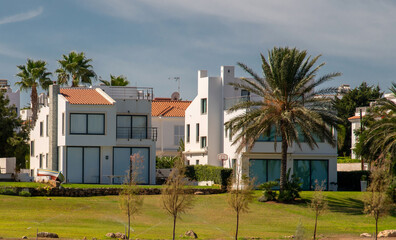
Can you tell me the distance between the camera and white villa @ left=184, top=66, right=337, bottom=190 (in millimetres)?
51938

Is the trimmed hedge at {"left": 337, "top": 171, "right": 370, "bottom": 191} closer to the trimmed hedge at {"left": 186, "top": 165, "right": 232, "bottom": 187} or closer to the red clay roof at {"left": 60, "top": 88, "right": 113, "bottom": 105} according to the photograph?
the trimmed hedge at {"left": 186, "top": 165, "right": 232, "bottom": 187}

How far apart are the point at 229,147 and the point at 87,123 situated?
10814mm

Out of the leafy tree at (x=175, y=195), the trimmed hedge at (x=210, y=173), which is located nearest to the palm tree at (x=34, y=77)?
the trimmed hedge at (x=210, y=173)

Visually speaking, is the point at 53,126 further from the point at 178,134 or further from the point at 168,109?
the point at 168,109

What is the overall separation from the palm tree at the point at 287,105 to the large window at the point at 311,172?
7.98 m

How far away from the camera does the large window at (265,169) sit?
51875mm

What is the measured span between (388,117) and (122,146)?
1916cm

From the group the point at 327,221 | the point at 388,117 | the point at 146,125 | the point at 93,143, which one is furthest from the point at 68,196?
the point at 388,117

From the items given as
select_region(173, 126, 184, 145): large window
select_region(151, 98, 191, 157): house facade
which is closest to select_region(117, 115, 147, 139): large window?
select_region(151, 98, 191, 157): house facade

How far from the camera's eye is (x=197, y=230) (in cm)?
3397

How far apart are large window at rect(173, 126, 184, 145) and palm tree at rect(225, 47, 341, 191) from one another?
2518 centimetres

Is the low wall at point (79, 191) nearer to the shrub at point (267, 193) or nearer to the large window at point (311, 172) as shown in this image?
the shrub at point (267, 193)

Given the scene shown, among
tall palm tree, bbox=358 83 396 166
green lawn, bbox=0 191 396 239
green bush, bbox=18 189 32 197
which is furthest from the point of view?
tall palm tree, bbox=358 83 396 166

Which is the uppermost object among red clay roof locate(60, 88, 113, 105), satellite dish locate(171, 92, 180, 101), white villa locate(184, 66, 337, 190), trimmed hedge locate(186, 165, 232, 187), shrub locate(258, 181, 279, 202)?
satellite dish locate(171, 92, 180, 101)
